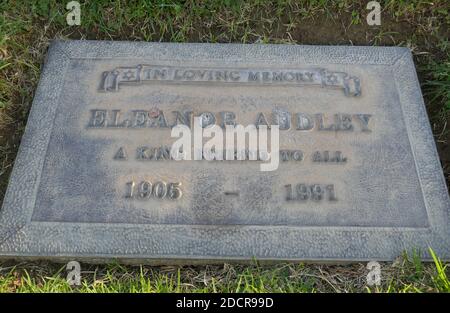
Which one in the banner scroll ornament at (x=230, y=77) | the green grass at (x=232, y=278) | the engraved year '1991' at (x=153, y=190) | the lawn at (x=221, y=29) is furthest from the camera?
the lawn at (x=221, y=29)

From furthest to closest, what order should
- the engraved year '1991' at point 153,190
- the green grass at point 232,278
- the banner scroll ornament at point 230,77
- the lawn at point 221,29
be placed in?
the lawn at point 221,29, the banner scroll ornament at point 230,77, the engraved year '1991' at point 153,190, the green grass at point 232,278

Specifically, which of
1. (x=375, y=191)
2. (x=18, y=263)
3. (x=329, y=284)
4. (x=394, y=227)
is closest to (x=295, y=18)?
(x=375, y=191)

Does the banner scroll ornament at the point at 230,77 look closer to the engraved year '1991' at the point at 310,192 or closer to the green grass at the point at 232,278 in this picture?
the engraved year '1991' at the point at 310,192

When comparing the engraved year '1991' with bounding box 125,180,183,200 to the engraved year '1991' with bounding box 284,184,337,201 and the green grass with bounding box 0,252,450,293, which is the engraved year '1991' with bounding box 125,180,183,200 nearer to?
the green grass with bounding box 0,252,450,293

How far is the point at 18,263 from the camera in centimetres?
208

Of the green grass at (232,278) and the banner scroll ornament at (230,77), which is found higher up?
the banner scroll ornament at (230,77)

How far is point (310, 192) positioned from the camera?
84.0 inches

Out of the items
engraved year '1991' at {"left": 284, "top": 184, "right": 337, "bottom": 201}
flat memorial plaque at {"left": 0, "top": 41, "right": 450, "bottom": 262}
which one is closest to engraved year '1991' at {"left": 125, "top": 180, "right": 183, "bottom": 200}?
flat memorial plaque at {"left": 0, "top": 41, "right": 450, "bottom": 262}

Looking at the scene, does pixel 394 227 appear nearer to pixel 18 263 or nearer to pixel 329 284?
pixel 329 284

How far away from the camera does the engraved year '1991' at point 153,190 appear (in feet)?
6.93

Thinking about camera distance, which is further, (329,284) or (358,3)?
(358,3)

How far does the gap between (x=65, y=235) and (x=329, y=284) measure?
4.07 feet

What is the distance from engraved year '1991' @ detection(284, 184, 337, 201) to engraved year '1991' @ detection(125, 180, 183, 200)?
532 mm

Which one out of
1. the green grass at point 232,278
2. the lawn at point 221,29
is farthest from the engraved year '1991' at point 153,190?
the lawn at point 221,29
